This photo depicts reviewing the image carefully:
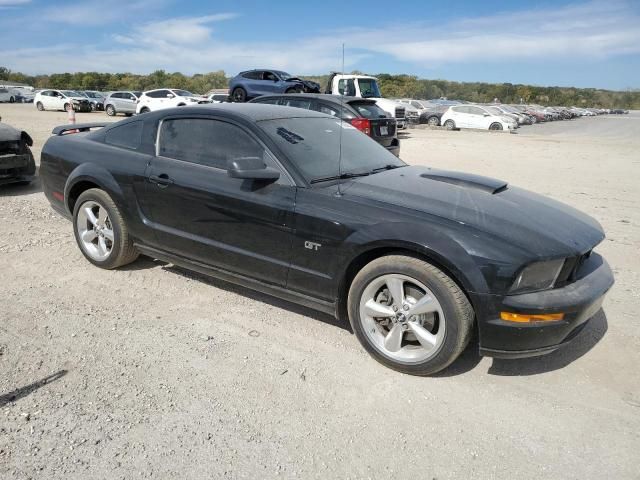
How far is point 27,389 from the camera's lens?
2.71 metres

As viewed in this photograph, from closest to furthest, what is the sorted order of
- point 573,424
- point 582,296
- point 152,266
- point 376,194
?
point 573,424, point 582,296, point 376,194, point 152,266

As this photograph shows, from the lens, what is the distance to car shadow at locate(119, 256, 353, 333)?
3654 mm

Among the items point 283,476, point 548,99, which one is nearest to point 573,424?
point 283,476

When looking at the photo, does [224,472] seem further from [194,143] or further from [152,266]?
[152,266]

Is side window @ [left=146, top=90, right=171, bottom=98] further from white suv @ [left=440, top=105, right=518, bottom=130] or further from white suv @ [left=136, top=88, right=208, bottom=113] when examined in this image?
white suv @ [left=440, top=105, right=518, bottom=130]

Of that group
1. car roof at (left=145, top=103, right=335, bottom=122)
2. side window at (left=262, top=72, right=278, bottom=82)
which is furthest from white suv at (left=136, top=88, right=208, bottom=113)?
car roof at (left=145, top=103, right=335, bottom=122)

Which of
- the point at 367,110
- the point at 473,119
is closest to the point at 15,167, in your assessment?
the point at 367,110

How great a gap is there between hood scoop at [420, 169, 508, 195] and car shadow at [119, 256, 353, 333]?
51.4 inches

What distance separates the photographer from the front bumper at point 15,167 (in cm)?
695

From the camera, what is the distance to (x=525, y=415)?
2.65 metres

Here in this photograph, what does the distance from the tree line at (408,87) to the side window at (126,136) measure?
2489 inches

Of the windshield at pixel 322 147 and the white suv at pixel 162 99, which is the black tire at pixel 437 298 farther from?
the white suv at pixel 162 99

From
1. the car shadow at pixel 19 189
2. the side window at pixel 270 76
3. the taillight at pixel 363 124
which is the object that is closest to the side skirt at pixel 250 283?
the car shadow at pixel 19 189

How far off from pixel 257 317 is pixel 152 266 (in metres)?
1.50
